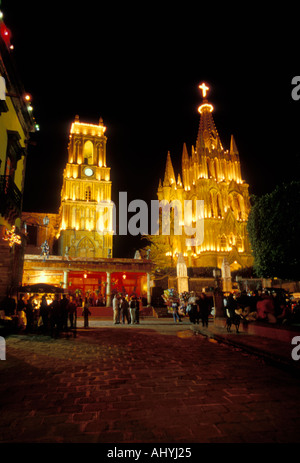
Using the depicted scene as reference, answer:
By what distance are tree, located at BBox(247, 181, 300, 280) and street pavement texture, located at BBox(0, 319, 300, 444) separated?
40.3 ft

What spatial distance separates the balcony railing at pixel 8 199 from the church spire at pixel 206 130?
4081 centimetres

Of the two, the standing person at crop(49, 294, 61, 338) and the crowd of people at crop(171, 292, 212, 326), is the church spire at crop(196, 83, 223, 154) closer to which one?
the crowd of people at crop(171, 292, 212, 326)

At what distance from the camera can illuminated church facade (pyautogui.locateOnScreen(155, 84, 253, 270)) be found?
42.3 metres

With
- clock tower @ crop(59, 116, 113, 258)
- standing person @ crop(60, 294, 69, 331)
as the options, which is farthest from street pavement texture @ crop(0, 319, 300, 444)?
clock tower @ crop(59, 116, 113, 258)

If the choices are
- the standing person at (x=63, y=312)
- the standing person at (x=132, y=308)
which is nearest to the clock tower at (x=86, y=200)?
the standing person at (x=132, y=308)

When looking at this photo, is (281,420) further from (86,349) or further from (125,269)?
(125,269)

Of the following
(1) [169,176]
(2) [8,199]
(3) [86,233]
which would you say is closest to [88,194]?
(3) [86,233]

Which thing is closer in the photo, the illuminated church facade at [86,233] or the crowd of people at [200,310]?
the crowd of people at [200,310]

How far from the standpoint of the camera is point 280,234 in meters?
17.8

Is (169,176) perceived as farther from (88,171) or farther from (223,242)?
(223,242)

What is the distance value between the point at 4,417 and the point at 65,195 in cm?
3996

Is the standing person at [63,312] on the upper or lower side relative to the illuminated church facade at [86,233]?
lower

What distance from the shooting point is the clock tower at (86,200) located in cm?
3925

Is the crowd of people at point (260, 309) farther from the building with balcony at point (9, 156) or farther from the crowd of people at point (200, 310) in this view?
the building with balcony at point (9, 156)
